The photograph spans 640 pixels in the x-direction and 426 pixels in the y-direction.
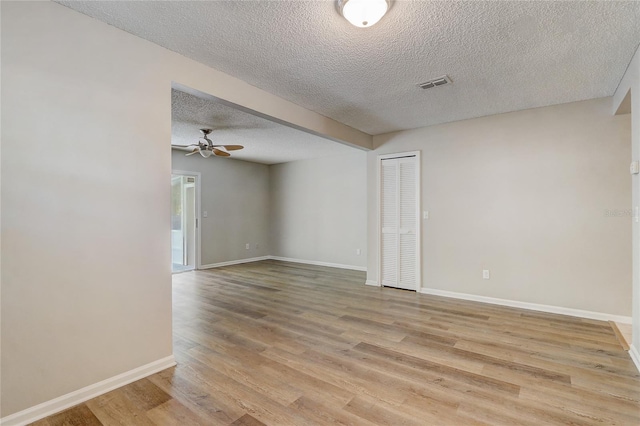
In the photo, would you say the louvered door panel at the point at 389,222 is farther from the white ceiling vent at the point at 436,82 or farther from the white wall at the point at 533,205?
the white ceiling vent at the point at 436,82

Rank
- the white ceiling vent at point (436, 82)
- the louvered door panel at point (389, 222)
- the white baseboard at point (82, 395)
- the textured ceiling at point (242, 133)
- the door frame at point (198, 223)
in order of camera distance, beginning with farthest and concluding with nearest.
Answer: the door frame at point (198, 223) < the louvered door panel at point (389, 222) < the textured ceiling at point (242, 133) < the white ceiling vent at point (436, 82) < the white baseboard at point (82, 395)

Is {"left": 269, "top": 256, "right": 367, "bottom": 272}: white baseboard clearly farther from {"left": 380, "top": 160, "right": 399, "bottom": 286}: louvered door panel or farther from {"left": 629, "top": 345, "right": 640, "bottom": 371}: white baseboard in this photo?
{"left": 629, "top": 345, "right": 640, "bottom": 371}: white baseboard

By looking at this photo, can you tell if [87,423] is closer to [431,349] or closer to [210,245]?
[431,349]

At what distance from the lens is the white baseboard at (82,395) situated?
1.68 meters

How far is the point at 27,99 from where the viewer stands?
1.73 metres

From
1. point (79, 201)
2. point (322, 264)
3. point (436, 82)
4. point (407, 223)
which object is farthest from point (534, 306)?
point (79, 201)

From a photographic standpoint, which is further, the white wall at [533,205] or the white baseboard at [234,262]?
the white baseboard at [234,262]

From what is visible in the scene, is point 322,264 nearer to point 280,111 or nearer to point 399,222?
point 399,222

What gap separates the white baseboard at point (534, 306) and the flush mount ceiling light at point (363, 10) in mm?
3671

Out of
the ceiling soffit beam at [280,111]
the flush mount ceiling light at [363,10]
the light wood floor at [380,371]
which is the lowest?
the light wood floor at [380,371]

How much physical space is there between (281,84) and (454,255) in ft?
10.7

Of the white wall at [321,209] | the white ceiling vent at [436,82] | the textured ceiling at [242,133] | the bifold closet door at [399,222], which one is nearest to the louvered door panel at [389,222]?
the bifold closet door at [399,222]

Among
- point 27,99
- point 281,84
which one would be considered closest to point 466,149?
point 281,84

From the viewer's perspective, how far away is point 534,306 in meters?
3.66
